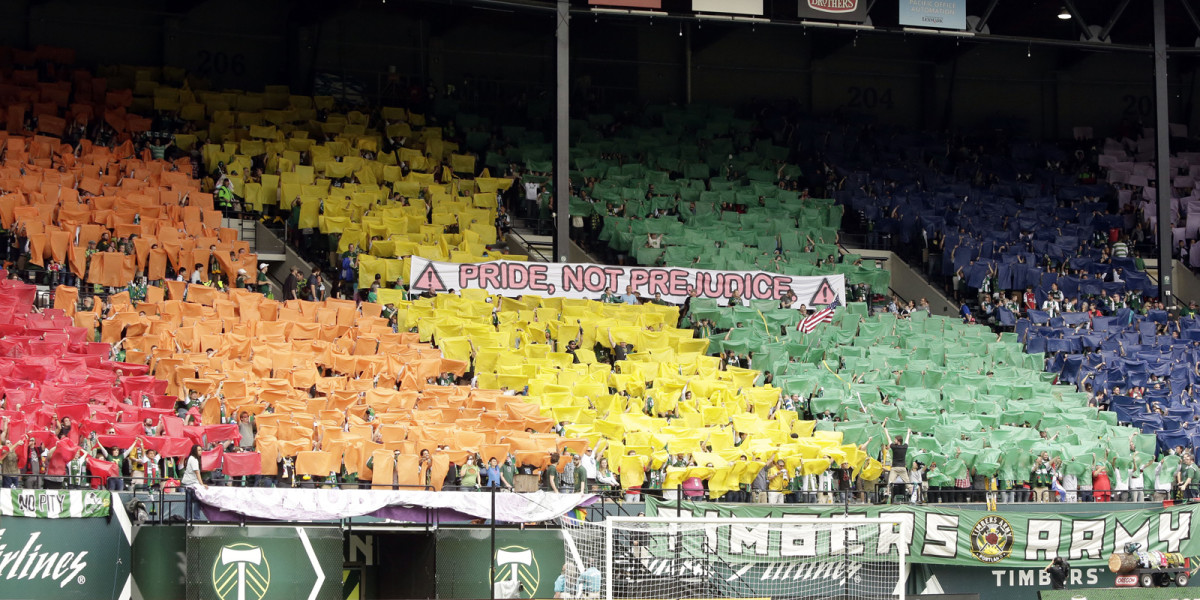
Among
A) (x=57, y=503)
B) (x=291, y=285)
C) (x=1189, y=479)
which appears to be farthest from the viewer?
(x=291, y=285)

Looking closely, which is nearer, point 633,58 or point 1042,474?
point 1042,474

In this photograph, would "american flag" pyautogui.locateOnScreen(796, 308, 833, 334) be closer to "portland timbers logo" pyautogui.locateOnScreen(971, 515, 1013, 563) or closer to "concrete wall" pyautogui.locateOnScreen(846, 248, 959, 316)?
"concrete wall" pyautogui.locateOnScreen(846, 248, 959, 316)

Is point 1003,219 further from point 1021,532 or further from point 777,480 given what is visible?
point 777,480

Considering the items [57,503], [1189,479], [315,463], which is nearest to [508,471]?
[315,463]

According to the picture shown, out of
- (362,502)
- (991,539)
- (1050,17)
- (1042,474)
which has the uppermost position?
(1050,17)

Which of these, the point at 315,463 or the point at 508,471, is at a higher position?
the point at 315,463

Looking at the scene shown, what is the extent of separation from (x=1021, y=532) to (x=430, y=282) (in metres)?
12.8

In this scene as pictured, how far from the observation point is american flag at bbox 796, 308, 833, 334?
31688 millimetres

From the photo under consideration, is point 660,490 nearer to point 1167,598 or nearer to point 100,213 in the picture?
point 1167,598

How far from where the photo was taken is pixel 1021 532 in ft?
77.2

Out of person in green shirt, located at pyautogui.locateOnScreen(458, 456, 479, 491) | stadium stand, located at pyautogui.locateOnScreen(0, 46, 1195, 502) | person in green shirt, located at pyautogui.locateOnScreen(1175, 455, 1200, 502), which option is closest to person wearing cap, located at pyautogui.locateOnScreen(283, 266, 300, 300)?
stadium stand, located at pyautogui.locateOnScreen(0, 46, 1195, 502)

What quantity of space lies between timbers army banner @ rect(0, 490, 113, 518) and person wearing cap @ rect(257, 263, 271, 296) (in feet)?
32.3

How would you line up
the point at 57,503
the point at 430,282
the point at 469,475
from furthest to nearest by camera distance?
the point at 430,282
the point at 469,475
the point at 57,503

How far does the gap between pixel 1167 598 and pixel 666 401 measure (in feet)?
29.8
